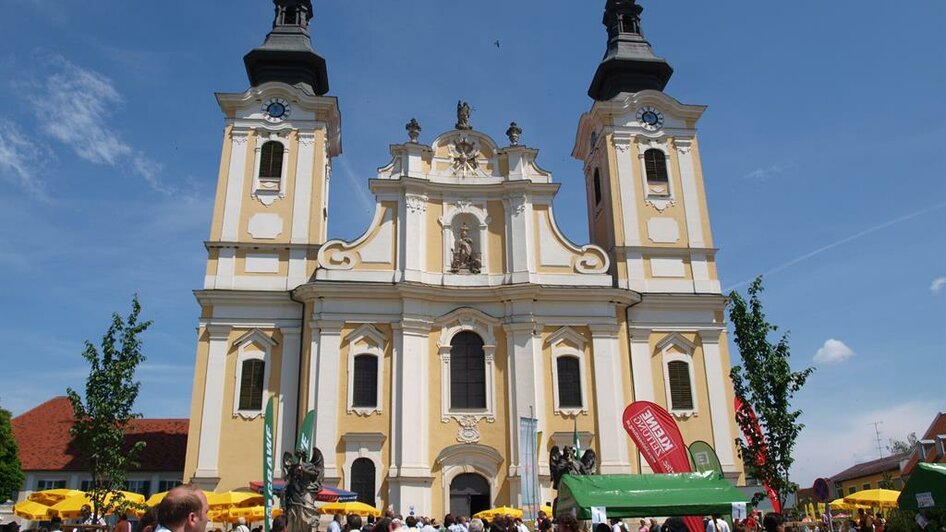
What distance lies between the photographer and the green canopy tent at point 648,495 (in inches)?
416

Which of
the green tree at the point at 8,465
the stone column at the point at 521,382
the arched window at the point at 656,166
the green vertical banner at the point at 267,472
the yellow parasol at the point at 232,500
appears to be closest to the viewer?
the green vertical banner at the point at 267,472

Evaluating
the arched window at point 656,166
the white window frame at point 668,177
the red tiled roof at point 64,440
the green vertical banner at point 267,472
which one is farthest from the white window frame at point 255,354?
the green vertical banner at point 267,472

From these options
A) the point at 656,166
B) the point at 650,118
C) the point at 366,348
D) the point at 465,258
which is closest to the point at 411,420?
the point at 366,348

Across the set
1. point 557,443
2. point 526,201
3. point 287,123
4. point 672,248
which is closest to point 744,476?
point 557,443

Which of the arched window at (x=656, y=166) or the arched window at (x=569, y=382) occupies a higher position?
the arched window at (x=656, y=166)

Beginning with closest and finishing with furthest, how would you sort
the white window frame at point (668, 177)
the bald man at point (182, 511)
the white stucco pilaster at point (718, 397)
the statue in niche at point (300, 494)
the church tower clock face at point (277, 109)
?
the bald man at point (182, 511) → the statue in niche at point (300, 494) → the white stucco pilaster at point (718, 397) → the church tower clock face at point (277, 109) → the white window frame at point (668, 177)

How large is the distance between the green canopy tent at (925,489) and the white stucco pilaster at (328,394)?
55.0 ft

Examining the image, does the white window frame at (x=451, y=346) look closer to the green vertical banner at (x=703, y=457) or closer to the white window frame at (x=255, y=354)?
the white window frame at (x=255, y=354)

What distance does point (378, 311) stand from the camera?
2592cm

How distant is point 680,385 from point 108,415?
1771 centimetres

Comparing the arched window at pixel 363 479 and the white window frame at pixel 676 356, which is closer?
the arched window at pixel 363 479

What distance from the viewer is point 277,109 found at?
28594 mm

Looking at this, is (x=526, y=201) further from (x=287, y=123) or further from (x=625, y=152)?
(x=287, y=123)

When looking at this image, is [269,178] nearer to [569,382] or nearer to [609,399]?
[569,382]
